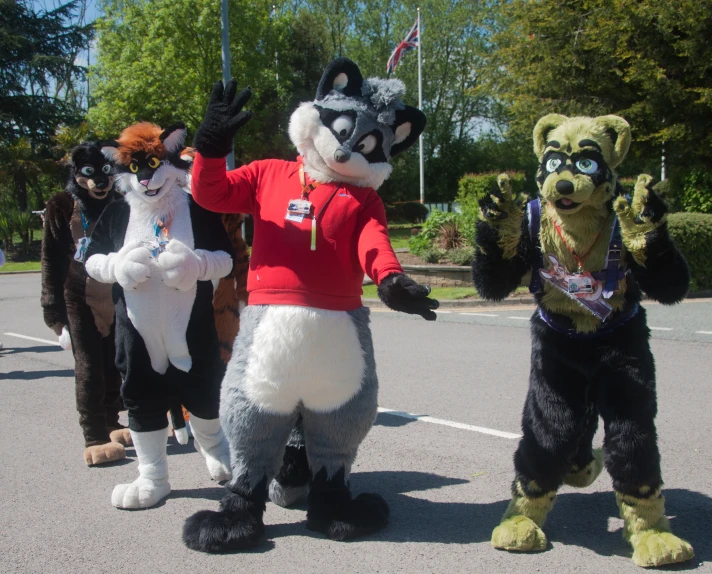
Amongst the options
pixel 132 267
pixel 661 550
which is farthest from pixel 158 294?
pixel 661 550

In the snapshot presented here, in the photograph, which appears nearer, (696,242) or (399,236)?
(696,242)

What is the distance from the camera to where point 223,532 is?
11.0ft

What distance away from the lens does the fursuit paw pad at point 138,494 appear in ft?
13.1

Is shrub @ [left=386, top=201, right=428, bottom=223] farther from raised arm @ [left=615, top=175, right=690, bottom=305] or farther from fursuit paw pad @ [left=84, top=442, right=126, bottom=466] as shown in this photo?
raised arm @ [left=615, top=175, right=690, bottom=305]

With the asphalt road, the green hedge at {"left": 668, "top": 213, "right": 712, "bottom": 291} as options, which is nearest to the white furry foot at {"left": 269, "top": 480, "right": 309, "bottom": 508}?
the asphalt road

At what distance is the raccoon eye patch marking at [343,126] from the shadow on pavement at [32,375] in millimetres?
5459

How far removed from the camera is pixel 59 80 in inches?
1278

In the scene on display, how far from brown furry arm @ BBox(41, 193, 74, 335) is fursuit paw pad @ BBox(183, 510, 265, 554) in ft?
8.60

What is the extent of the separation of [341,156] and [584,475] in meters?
2.03

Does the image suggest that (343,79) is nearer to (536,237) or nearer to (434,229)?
(536,237)

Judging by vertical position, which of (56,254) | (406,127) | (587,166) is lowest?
(56,254)

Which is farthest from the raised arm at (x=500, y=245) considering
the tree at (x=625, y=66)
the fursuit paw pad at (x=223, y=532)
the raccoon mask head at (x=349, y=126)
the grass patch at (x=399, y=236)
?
the grass patch at (x=399, y=236)

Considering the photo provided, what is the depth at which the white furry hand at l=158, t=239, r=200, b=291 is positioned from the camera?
3.90 m

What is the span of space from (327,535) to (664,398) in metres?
3.75
